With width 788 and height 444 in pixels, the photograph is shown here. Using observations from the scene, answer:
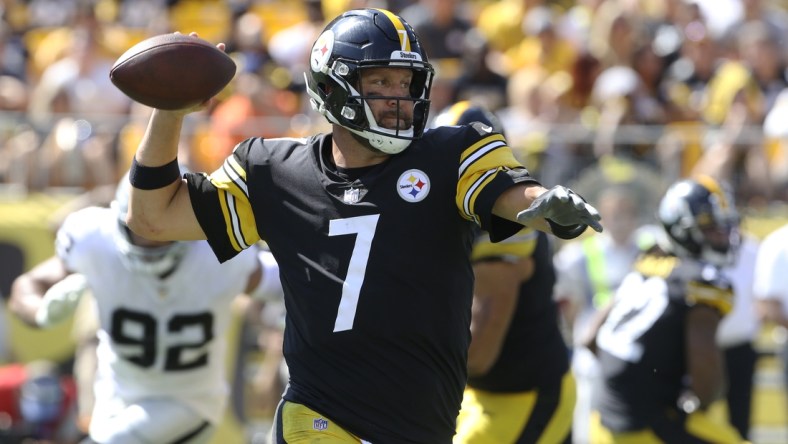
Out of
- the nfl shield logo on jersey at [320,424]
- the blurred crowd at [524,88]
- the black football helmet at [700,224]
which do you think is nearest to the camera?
the nfl shield logo on jersey at [320,424]

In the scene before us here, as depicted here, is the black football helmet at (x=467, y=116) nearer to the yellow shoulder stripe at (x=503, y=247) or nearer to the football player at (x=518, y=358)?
the football player at (x=518, y=358)

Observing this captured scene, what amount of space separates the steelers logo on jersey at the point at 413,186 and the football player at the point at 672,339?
83.6 inches

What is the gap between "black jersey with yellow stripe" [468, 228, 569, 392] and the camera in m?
5.37

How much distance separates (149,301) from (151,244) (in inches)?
12.6

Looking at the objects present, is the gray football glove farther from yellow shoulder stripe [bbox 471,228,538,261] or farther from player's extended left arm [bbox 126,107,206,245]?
yellow shoulder stripe [bbox 471,228,538,261]

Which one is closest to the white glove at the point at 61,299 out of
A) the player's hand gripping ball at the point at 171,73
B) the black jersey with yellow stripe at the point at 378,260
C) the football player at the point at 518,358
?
the football player at the point at 518,358

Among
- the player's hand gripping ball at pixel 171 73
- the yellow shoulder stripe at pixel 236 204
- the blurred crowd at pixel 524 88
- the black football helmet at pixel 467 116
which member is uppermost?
the player's hand gripping ball at pixel 171 73

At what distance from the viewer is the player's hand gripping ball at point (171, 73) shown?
3895mm

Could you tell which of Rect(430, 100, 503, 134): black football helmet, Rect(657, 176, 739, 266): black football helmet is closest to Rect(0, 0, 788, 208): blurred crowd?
Rect(657, 176, 739, 266): black football helmet

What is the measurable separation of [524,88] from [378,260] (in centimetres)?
684

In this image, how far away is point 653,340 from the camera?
19.0 feet

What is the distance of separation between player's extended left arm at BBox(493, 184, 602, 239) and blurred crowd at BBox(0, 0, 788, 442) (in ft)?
18.1

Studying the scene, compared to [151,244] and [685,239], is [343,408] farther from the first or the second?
[685,239]

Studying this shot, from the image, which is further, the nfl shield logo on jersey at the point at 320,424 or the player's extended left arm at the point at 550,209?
the nfl shield logo on jersey at the point at 320,424
